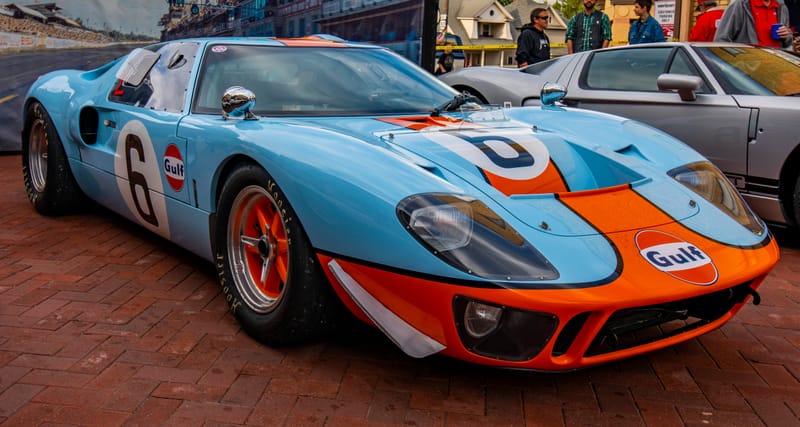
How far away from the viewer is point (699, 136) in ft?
15.6

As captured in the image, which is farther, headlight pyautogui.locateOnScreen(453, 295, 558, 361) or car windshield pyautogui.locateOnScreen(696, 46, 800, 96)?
car windshield pyautogui.locateOnScreen(696, 46, 800, 96)

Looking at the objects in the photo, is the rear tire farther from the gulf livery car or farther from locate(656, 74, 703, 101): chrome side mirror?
the gulf livery car

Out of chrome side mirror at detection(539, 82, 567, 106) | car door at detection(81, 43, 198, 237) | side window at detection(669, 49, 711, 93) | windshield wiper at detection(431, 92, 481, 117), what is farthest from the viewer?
side window at detection(669, 49, 711, 93)

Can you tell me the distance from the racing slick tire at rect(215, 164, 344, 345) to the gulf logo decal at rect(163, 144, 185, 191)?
1.30 ft

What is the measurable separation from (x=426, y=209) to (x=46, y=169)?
3.45 m

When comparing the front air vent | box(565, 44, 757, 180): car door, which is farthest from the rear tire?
the front air vent

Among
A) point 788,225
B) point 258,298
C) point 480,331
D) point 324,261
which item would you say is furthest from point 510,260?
point 788,225

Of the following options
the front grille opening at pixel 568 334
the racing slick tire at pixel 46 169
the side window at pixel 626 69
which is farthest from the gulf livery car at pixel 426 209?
the side window at pixel 626 69

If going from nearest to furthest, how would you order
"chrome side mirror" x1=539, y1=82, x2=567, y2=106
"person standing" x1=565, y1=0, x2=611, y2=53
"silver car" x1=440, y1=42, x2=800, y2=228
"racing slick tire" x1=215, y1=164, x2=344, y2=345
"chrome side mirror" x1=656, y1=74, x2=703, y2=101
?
"racing slick tire" x1=215, y1=164, x2=344, y2=345 → "chrome side mirror" x1=539, y1=82, x2=567, y2=106 → "silver car" x1=440, y1=42, x2=800, y2=228 → "chrome side mirror" x1=656, y1=74, x2=703, y2=101 → "person standing" x1=565, y1=0, x2=611, y2=53

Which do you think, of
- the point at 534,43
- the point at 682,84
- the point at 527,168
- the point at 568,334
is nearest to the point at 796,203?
the point at 682,84

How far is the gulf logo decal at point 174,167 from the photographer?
10.6ft

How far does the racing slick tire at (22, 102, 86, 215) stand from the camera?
462cm

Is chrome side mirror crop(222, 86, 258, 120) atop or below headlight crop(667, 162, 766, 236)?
atop

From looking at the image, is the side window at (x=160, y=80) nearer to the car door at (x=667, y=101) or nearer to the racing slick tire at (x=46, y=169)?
the racing slick tire at (x=46, y=169)
